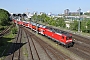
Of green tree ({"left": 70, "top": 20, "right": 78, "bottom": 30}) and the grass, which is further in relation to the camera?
green tree ({"left": 70, "top": 20, "right": 78, "bottom": 30})

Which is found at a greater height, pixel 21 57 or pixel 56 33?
pixel 56 33

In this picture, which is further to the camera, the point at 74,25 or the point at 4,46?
the point at 74,25

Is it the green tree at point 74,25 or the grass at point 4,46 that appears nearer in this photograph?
the grass at point 4,46

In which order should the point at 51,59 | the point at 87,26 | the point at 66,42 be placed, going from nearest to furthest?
the point at 51,59
the point at 66,42
the point at 87,26

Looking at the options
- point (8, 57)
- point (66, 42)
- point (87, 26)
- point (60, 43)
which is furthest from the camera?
point (87, 26)

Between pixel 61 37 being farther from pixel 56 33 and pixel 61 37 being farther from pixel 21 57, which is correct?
pixel 21 57

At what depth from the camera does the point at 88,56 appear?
28.8 metres

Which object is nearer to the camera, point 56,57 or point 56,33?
point 56,57

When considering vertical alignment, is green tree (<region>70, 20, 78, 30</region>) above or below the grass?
above

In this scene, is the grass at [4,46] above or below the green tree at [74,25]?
below

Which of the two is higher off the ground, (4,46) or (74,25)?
(74,25)

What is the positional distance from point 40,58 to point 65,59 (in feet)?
13.6

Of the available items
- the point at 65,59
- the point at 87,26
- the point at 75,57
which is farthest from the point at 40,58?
the point at 87,26

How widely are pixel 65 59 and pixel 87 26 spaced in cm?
4485
